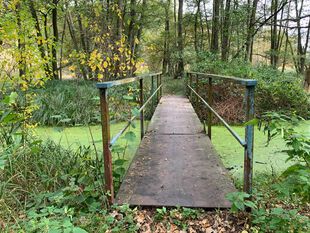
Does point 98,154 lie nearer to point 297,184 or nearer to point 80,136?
point 80,136

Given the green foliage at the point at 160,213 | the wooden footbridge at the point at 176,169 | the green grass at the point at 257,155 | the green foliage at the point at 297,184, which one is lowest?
the green grass at the point at 257,155

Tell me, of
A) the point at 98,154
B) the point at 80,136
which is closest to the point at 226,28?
the point at 80,136

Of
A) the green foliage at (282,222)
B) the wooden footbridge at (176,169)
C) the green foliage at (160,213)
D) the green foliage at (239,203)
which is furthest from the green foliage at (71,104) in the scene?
the green foliage at (282,222)

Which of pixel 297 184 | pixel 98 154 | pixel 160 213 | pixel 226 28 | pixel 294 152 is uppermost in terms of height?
pixel 226 28

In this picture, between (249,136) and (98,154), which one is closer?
(249,136)

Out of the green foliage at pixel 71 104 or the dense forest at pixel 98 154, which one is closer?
the dense forest at pixel 98 154

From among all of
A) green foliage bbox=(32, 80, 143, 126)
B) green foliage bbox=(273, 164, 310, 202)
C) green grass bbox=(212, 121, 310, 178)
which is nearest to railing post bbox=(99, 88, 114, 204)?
green foliage bbox=(273, 164, 310, 202)

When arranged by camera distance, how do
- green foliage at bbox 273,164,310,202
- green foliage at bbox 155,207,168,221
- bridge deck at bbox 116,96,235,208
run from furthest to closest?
1. bridge deck at bbox 116,96,235,208
2. green foliage at bbox 155,207,168,221
3. green foliage at bbox 273,164,310,202

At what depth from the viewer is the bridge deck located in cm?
202

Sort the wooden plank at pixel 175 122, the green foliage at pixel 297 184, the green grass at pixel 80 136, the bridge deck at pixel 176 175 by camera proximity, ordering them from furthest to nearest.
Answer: the green grass at pixel 80 136
the wooden plank at pixel 175 122
the bridge deck at pixel 176 175
the green foliage at pixel 297 184

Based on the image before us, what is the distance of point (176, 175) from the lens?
2447 mm

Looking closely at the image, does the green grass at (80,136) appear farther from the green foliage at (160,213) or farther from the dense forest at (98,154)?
the green foliage at (160,213)

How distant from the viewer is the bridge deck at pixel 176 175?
2.02 metres

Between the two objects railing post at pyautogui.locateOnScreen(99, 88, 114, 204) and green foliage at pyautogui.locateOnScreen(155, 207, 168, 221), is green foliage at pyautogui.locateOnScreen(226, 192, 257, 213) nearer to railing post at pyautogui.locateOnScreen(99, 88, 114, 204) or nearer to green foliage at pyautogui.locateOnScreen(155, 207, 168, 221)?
green foliage at pyautogui.locateOnScreen(155, 207, 168, 221)
